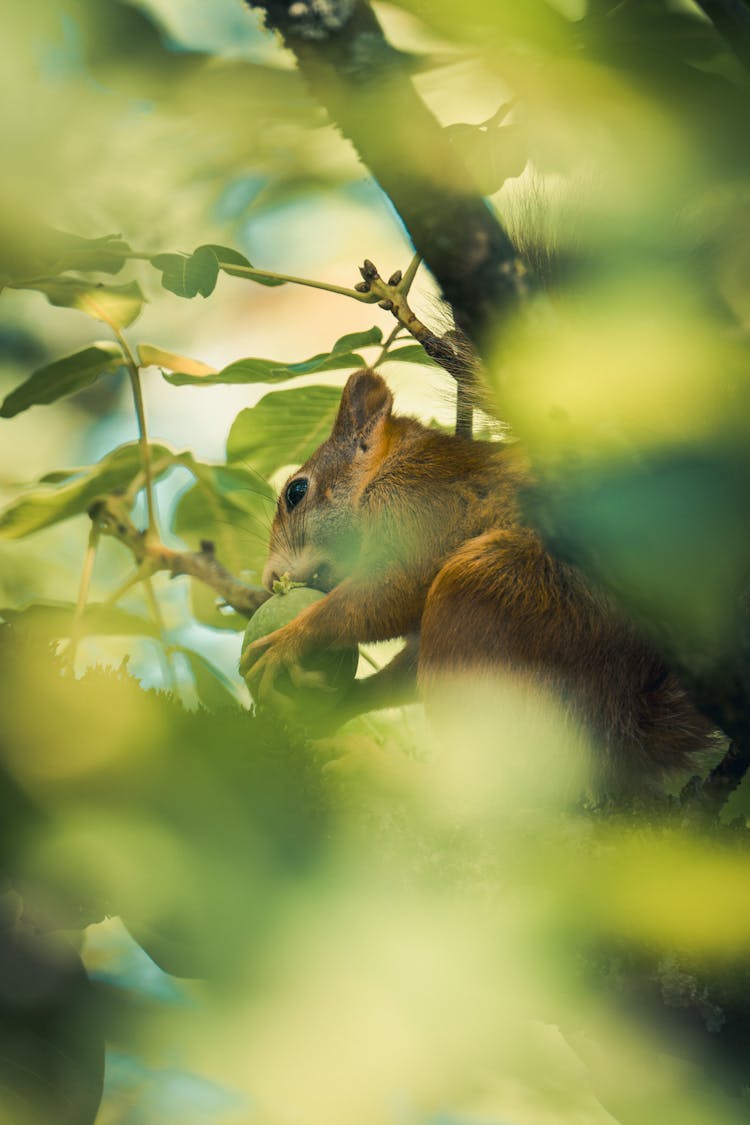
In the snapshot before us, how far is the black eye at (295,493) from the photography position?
122 centimetres

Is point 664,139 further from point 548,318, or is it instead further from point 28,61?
point 28,61

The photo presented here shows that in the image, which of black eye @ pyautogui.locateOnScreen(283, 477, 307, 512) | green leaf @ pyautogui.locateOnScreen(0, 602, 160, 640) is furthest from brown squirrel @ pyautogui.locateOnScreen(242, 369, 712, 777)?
green leaf @ pyautogui.locateOnScreen(0, 602, 160, 640)

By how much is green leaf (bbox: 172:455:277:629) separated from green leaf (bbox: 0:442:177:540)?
0.16 ft

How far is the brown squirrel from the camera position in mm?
892

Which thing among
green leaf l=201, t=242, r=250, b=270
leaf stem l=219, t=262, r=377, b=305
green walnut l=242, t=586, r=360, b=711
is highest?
green leaf l=201, t=242, r=250, b=270

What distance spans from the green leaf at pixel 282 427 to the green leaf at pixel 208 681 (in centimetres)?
18

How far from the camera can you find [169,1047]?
0.41 m

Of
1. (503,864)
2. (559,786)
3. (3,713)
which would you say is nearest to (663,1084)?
(503,864)

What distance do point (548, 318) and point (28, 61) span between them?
29 centimetres

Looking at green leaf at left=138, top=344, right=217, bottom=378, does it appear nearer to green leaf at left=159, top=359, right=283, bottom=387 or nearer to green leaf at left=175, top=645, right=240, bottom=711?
green leaf at left=159, top=359, right=283, bottom=387

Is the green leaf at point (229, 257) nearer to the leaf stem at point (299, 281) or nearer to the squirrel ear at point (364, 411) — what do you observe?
the leaf stem at point (299, 281)

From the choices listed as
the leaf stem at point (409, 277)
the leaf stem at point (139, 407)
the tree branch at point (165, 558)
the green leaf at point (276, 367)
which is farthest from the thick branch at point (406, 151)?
the tree branch at point (165, 558)

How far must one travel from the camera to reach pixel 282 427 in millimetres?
935

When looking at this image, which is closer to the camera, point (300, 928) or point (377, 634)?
point (300, 928)
